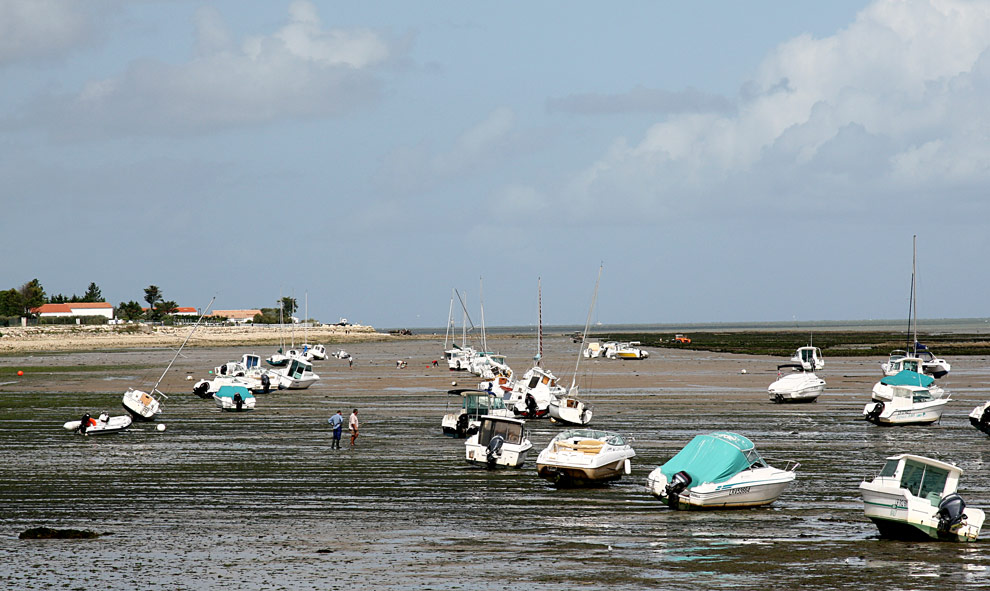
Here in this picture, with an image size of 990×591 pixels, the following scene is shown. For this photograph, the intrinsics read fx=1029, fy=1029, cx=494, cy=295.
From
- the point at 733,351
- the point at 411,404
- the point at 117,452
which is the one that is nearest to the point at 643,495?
the point at 117,452

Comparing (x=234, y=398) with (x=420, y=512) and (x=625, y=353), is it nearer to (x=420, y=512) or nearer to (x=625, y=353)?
(x=420, y=512)

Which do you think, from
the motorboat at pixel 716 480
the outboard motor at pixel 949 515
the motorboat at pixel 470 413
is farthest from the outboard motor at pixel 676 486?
the motorboat at pixel 470 413

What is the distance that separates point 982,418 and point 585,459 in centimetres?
2130

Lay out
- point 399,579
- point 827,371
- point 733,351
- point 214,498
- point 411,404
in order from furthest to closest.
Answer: point 733,351, point 827,371, point 411,404, point 214,498, point 399,579

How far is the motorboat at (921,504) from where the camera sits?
22.9 meters

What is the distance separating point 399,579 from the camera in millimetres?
19703

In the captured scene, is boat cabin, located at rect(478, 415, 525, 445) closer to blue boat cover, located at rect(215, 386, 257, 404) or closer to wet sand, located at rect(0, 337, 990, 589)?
wet sand, located at rect(0, 337, 990, 589)

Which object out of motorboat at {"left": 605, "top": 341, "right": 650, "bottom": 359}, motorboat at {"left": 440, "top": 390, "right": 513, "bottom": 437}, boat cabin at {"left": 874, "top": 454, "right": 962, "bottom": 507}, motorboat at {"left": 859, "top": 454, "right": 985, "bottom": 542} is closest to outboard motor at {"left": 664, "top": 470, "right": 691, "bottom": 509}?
motorboat at {"left": 859, "top": 454, "right": 985, "bottom": 542}

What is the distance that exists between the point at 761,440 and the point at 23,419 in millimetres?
34709

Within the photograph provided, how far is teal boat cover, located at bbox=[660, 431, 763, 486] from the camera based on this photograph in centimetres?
2706

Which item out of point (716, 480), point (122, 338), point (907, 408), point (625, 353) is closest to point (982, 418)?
point (907, 408)

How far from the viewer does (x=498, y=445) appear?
34031 millimetres

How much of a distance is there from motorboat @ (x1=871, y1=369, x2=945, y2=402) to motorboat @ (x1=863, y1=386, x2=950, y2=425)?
0.34m

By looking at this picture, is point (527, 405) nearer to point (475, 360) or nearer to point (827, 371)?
point (475, 360)
